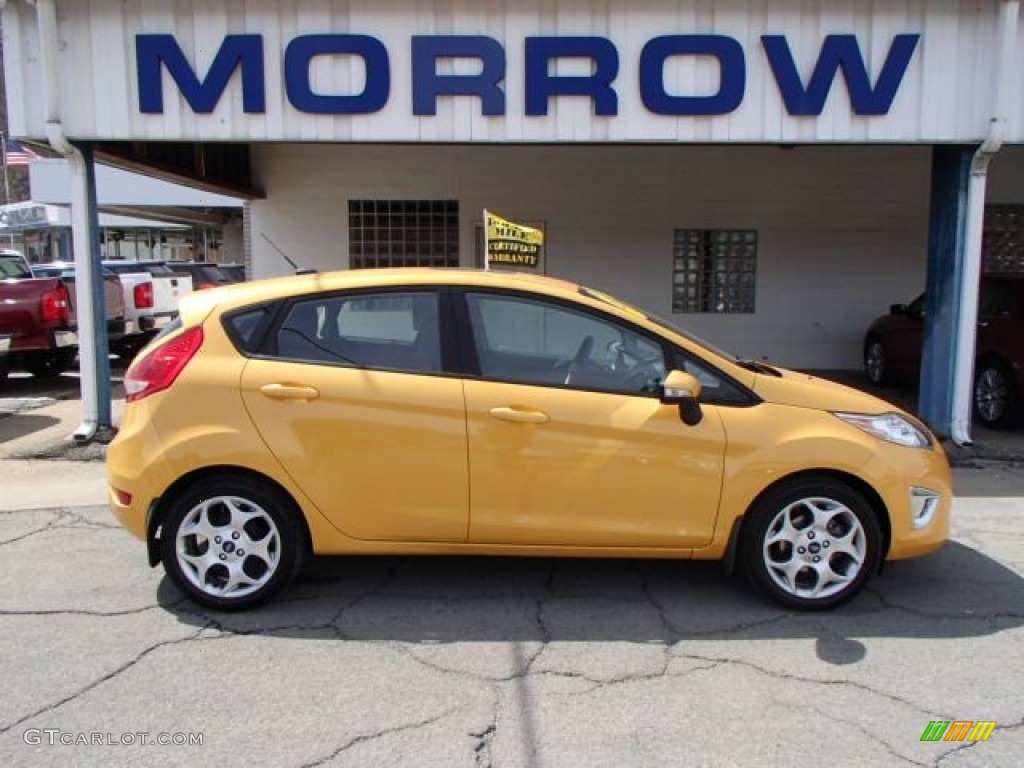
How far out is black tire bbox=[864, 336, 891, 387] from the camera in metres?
11.0

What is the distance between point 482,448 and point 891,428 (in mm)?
2021

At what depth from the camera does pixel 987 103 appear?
7137mm

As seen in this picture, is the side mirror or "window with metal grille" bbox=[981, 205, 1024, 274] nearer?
the side mirror

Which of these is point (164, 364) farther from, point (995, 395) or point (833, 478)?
point (995, 395)

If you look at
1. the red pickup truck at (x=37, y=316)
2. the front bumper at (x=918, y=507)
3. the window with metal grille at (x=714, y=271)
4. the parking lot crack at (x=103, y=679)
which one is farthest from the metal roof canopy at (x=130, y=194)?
the front bumper at (x=918, y=507)

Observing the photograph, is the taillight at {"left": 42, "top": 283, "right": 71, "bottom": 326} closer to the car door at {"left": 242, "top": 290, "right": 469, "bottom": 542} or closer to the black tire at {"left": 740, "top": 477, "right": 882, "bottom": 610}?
the car door at {"left": 242, "top": 290, "right": 469, "bottom": 542}

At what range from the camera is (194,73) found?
725 cm

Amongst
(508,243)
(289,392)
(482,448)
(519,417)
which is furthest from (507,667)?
(508,243)

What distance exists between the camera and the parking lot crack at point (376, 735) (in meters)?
2.96

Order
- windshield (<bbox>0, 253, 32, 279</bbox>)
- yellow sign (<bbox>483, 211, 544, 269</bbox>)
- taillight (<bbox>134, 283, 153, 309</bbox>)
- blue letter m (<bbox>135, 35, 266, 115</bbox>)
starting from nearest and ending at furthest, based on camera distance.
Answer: yellow sign (<bbox>483, 211, 544, 269</bbox>), blue letter m (<bbox>135, 35, 266, 115</bbox>), windshield (<bbox>0, 253, 32, 279</bbox>), taillight (<bbox>134, 283, 153, 309</bbox>)

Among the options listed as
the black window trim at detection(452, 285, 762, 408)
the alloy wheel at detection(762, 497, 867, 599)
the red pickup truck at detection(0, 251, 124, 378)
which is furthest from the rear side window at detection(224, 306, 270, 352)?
the red pickup truck at detection(0, 251, 124, 378)

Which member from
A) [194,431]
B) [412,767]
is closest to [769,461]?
[412,767]

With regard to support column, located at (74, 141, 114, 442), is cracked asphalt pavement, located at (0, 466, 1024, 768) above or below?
below

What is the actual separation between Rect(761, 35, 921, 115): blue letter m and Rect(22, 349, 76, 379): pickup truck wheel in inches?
369
